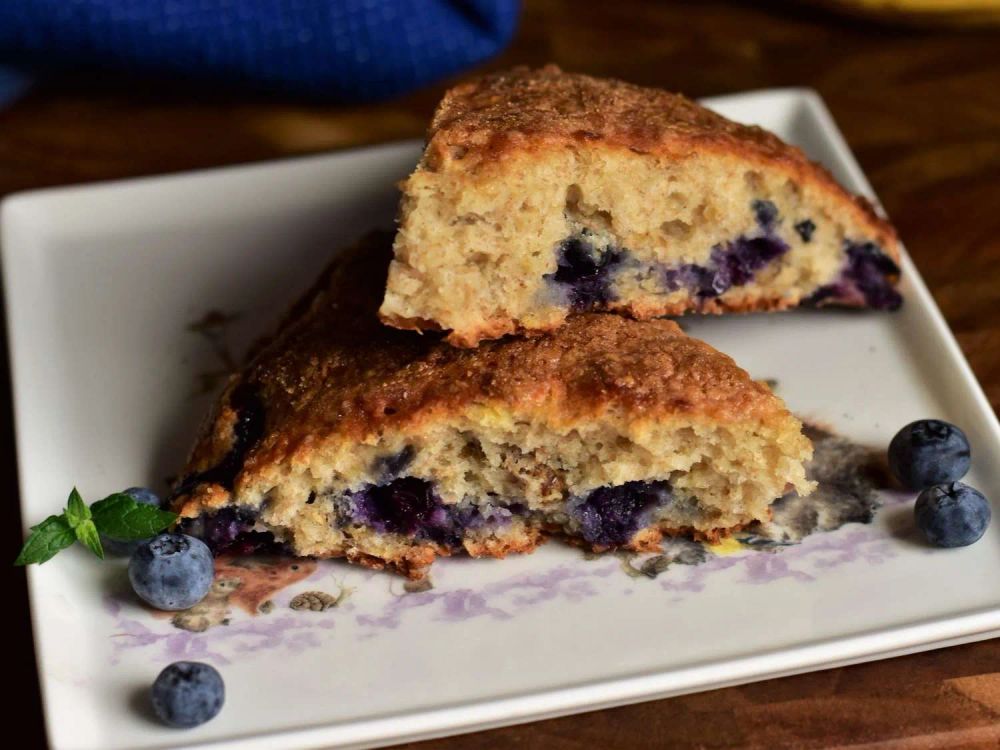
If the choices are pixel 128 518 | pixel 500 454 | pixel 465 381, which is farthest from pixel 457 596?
pixel 128 518

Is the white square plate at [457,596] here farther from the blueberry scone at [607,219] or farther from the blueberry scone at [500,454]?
the blueberry scone at [607,219]

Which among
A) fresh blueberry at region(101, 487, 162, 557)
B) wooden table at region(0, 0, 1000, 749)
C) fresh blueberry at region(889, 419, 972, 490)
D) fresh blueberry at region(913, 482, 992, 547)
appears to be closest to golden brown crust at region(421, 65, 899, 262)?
wooden table at region(0, 0, 1000, 749)

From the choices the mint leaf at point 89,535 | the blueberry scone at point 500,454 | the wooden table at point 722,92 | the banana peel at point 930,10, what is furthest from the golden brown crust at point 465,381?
the banana peel at point 930,10

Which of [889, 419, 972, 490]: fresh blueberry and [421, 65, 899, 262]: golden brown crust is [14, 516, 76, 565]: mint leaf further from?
[889, 419, 972, 490]: fresh blueberry

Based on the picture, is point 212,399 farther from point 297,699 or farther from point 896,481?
point 896,481

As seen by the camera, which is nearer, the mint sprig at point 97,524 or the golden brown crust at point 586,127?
the mint sprig at point 97,524
